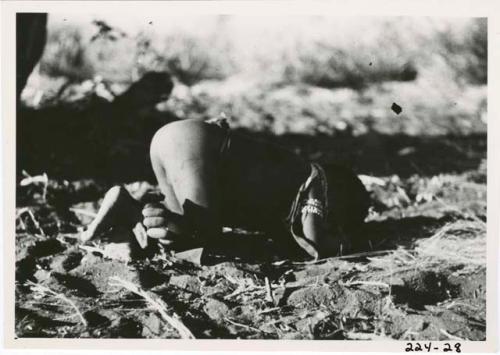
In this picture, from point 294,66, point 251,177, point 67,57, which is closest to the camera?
point 251,177

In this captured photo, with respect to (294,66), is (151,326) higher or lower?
lower

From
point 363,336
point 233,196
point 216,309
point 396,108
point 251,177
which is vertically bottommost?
point 363,336

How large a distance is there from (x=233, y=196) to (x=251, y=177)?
15cm

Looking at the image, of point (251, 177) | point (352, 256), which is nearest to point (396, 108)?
point (352, 256)

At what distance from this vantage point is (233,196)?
3441 mm

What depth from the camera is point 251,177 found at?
3426mm

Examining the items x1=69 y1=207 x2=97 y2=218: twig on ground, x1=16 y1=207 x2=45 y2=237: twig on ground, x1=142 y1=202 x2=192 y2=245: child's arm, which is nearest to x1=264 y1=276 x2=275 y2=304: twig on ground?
x1=142 y1=202 x2=192 y2=245: child's arm

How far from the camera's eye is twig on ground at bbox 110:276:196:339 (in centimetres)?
313

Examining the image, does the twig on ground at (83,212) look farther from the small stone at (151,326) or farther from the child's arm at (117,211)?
the small stone at (151,326)

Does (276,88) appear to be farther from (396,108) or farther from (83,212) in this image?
(83,212)

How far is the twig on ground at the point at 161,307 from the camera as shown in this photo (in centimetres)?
313

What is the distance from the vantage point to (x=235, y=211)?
138 inches

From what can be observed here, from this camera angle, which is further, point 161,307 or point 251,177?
Result: point 251,177

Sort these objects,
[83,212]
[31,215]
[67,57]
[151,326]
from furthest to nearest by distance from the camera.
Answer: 1. [67,57]
2. [83,212]
3. [31,215]
4. [151,326]
